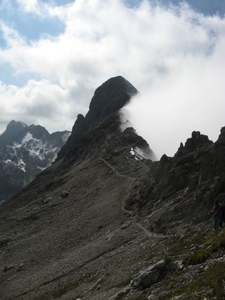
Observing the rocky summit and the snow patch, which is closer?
the rocky summit

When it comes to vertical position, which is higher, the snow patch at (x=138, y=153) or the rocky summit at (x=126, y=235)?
the snow patch at (x=138, y=153)

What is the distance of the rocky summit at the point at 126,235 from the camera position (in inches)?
1246

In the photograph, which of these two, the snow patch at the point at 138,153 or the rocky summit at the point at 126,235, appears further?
the snow patch at the point at 138,153

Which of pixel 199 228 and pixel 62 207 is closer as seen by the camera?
pixel 199 228

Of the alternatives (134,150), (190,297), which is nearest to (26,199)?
(134,150)

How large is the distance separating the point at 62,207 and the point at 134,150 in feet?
142

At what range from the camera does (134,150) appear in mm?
139750

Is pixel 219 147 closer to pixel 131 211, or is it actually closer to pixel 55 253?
pixel 131 211

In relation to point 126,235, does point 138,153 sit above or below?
above

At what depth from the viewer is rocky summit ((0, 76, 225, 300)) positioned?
31641 mm

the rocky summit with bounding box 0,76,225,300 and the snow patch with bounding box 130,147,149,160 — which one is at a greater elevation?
the snow patch with bounding box 130,147,149,160

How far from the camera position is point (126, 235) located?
6331 centimetres

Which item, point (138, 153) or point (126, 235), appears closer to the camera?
point (126, 235)

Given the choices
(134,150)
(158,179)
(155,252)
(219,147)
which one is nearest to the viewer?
(155,252)
